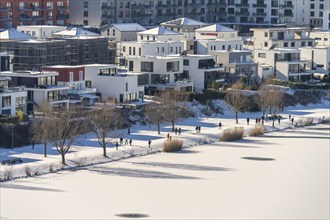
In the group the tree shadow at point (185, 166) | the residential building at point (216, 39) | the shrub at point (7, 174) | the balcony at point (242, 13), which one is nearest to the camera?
the shrub at point (7, 174)

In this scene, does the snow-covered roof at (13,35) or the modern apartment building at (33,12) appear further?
the modern apartment building at (33,12)

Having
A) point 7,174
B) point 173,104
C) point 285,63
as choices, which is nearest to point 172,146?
point 173,104

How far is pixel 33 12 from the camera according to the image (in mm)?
58844

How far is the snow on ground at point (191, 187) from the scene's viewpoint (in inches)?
1023

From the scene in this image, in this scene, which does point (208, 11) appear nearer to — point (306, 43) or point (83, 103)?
point (306, 43)

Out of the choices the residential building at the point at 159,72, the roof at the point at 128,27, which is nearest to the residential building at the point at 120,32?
the roof at the point at 128,27

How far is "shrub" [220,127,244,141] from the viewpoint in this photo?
3731 cm

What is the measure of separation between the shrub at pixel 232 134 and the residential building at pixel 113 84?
567 centimetres

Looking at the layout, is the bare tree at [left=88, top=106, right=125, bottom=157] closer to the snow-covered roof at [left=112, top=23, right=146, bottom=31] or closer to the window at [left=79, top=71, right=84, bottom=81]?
the window at [left=79, top=71, right=84, bottom=81]

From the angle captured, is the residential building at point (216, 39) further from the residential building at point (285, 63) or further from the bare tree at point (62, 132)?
the bare tree at point (62, 132)

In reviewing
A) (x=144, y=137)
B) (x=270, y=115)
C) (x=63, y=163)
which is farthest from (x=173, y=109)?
(x=63, y=163)

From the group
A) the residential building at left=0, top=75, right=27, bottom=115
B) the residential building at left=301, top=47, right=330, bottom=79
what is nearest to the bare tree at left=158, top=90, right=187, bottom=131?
the residential building at left=0, top=75, right=27, bottom=115

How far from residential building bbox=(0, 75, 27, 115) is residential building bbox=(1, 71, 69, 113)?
55 cm

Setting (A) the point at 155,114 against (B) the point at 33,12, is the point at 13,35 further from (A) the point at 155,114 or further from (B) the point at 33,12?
(B) the point at 33,12
